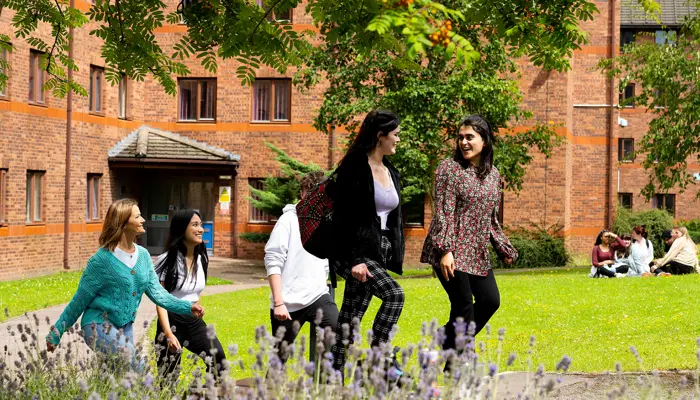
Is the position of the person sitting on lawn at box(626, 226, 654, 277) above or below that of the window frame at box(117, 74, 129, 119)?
below

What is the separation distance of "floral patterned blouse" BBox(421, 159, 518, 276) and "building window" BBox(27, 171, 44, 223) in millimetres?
20371

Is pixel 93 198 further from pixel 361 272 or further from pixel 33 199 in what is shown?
pixel 361 272

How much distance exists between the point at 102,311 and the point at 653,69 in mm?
22350

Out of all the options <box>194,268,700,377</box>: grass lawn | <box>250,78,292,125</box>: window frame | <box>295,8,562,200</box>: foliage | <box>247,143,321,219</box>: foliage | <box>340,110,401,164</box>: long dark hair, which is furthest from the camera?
<box>250,78,292,125</box>: window frame

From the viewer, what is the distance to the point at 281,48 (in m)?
7.02

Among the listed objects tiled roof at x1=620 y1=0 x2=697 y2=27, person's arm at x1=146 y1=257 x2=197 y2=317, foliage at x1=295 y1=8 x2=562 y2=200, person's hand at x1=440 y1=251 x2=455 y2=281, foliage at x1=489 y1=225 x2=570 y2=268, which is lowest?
foliage at x1=489 y1=225 x2=570 y2=268

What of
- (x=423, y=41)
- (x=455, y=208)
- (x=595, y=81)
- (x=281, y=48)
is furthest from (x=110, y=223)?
(x=595, y=81)

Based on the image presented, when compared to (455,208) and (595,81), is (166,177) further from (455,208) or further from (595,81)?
(455,208)

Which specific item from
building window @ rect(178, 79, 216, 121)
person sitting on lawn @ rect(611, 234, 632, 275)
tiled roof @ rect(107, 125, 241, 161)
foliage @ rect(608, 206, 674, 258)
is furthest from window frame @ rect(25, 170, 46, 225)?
foliage @ rect(608, 206, 674, 258)

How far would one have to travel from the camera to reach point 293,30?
7.24m

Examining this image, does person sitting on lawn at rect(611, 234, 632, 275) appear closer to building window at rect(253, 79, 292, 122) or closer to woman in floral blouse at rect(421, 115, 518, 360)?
building window at rect(253, 79, 292, 122)

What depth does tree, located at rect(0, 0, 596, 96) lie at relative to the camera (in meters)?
4.36

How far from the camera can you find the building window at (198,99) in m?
32.2

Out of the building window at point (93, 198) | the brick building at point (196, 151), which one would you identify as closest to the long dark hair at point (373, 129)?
the brick building at point (196, 151)
